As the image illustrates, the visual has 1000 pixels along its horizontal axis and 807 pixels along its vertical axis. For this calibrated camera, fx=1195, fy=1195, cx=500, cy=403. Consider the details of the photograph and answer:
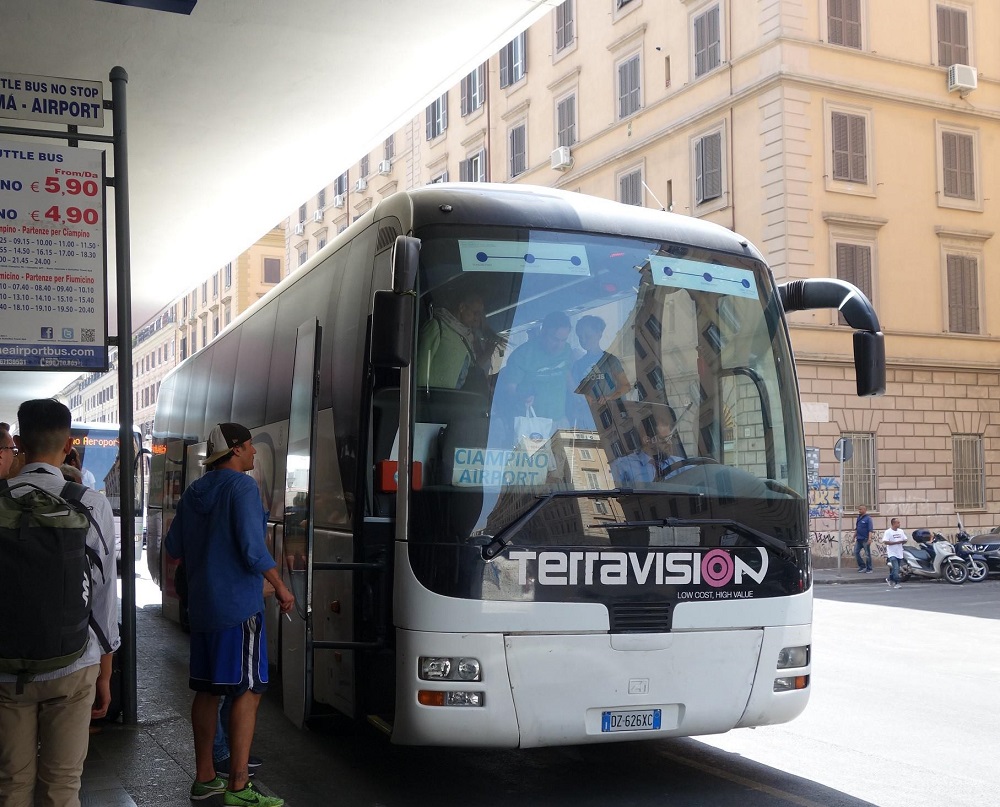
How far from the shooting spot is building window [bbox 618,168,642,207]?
3161 centimetres

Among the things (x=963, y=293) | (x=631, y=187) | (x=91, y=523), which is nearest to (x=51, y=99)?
(x=91, y=523)

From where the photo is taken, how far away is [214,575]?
571 centimetres

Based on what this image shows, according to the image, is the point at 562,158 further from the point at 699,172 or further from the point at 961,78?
the point at 961,78

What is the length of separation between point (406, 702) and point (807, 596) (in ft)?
7.39

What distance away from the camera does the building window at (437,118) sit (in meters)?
42.9

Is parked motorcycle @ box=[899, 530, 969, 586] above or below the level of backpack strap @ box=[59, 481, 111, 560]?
below

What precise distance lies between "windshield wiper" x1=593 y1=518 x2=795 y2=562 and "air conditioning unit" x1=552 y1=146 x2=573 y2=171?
95.6 ft

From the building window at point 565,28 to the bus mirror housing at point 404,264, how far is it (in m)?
30.8

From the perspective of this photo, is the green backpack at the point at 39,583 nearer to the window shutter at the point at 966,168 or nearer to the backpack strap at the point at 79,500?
the backpack strap at the point at 79,500

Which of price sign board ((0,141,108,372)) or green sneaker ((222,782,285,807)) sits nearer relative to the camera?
green sneaker ((222,782,285,807))

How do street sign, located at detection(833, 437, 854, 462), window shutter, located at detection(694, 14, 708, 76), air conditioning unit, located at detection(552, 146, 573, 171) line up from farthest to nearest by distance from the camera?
air conditioning unit, located at detection(552, 146, 573, 171)
window shutter, located at detection(694, 14, 708, 76)
street sign, located at detection(833, 437, 854, 462)

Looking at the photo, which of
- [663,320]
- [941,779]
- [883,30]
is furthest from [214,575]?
[883,30]

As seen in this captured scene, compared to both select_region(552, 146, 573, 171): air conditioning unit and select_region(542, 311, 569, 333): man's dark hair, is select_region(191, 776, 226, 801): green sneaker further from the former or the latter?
select_region(552, 146, 573, 171): air conditioning unit

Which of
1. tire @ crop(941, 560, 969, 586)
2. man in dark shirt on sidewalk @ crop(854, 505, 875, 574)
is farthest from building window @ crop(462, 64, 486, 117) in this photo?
tire @ crop(941, 560, 969, 586)
